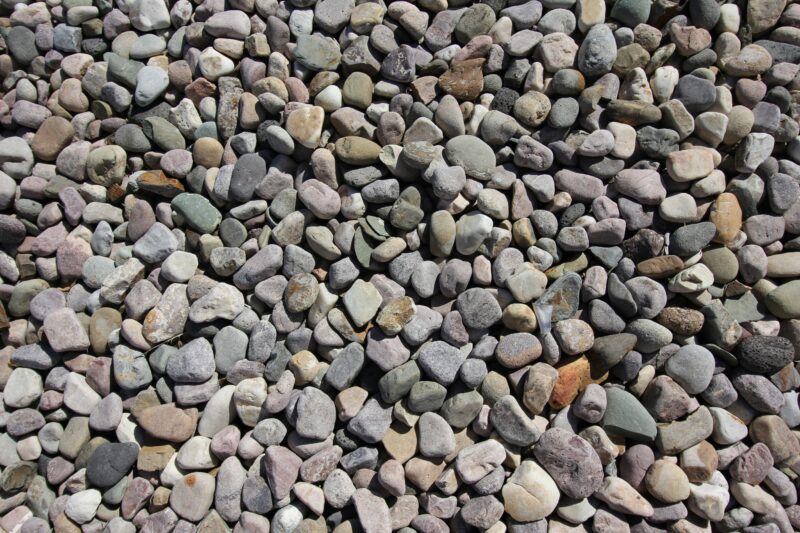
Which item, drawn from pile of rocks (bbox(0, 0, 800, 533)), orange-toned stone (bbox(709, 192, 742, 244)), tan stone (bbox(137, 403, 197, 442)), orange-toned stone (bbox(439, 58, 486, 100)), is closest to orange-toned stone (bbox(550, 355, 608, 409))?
pile of rocks (bbox(0, 0, 800, 533))

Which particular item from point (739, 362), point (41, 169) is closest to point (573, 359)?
point (739, 362)

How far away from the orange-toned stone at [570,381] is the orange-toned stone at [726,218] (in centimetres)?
42

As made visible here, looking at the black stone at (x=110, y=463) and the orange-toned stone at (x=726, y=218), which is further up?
the orange-toned stone at (x=726, y=218)

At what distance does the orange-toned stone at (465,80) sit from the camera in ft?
4.15

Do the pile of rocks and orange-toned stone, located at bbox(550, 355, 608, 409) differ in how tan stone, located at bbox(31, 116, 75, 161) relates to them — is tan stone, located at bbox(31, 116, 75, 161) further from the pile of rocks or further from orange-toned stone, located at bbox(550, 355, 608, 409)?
orange-toned stone, located at bbox(550, 355, 608, 409)

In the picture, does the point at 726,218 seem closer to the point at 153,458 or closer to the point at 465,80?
the point at 465,80

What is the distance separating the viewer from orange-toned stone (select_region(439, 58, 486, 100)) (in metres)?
1.26

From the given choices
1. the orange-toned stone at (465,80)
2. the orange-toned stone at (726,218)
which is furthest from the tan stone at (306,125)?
the orange-toned stone at (726,218)

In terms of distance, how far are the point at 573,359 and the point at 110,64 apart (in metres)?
1.37

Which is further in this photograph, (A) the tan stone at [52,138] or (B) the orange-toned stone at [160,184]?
(A) the tan stone at [52,138]

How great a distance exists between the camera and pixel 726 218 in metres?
1.16

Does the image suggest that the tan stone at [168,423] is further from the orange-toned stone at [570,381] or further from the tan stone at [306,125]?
the orange-toned stone at [570,381]

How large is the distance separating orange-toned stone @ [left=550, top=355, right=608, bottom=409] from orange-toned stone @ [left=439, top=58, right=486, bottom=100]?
26.1 inches

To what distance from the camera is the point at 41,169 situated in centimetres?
138
